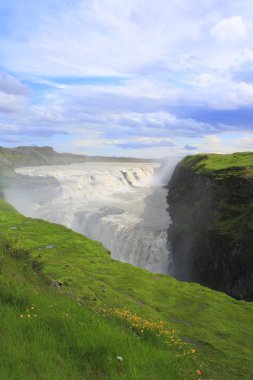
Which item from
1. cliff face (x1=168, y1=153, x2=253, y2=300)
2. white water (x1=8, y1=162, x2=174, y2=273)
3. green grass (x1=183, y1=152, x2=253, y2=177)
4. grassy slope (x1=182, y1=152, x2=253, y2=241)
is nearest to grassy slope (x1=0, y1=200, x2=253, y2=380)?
cliff face (x1=168, y1=153, x2=253, y2=300)

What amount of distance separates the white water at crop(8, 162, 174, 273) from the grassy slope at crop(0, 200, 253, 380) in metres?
12.1

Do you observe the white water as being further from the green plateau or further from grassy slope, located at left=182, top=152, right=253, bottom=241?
the green plateau

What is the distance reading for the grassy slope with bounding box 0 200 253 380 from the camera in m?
6.73

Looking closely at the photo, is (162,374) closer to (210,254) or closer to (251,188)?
(210,254)

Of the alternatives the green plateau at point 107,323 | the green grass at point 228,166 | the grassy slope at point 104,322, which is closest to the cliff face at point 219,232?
the green grass at point 228,166

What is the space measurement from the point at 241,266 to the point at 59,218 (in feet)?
120

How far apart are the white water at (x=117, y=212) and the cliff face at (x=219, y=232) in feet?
10.0

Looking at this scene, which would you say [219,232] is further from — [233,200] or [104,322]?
[104,322]

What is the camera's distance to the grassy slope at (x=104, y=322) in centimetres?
673

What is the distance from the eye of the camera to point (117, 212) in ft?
210

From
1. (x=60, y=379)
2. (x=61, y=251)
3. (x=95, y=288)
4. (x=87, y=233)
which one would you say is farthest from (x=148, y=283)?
(x=87, y=233)

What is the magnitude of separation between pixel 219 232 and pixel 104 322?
31.4 metres

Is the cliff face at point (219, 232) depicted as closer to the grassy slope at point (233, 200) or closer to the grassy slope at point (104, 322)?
the grassy slope at point (233, 200)

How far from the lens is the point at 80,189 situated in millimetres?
87688
